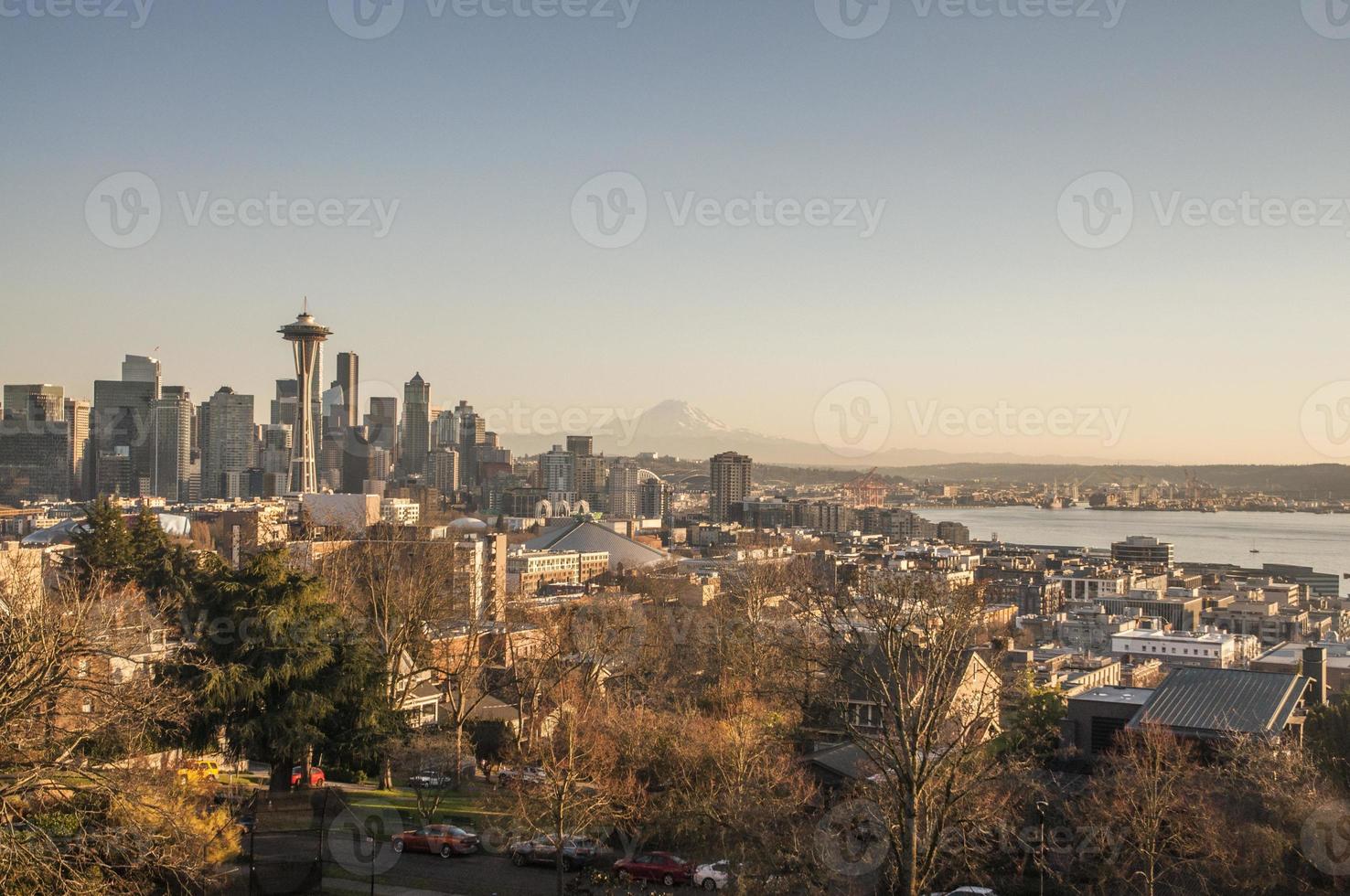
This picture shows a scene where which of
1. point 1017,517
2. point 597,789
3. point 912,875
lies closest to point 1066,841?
point 912,875

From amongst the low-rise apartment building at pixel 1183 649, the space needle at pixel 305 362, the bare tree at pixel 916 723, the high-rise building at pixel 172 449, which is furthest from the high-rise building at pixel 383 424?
the bare tree at pixel 916 723

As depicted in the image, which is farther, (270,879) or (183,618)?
(183,618)

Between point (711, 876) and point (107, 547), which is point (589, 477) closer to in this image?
point (107, 547)

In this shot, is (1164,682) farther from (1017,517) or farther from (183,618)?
(1017,517)

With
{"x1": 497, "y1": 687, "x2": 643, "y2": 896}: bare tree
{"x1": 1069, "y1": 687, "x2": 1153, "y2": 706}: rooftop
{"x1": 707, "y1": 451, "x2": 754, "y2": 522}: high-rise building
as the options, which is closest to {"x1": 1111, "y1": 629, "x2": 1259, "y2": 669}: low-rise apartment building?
{"x1": 1069, "y1": 687, "x2": 1153, "y2": 706}: rooftop

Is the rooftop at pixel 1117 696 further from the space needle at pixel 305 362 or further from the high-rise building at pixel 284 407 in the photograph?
the high-rise building at pixel 284 407

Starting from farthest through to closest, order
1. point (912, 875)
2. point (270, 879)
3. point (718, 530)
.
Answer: point (718, 530) → point (270, 879) → point (912, 875)
